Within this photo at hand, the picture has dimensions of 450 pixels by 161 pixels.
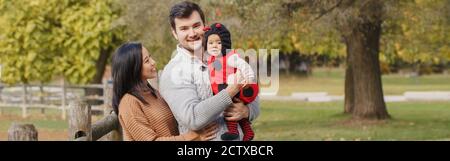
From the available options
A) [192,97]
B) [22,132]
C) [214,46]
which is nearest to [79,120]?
[22,132]

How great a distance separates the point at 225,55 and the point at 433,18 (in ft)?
61.8

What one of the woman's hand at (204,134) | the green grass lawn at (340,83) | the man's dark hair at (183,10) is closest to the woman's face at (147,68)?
the man's dark hair at (183,10)

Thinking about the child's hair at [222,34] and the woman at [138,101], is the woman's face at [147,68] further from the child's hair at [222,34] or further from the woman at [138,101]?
the child's hair at [222,34]

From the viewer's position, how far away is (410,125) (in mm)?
25203

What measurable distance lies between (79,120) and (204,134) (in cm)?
209

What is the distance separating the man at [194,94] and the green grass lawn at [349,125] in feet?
53.9

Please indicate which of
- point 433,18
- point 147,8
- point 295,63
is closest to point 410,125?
point 433,18

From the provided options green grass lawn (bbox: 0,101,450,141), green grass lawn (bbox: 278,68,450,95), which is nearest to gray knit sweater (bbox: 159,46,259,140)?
green grass lawn (bbox: 0,101,450,141)

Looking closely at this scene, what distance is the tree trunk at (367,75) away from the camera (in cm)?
2577

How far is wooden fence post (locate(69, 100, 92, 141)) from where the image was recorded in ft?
22.7

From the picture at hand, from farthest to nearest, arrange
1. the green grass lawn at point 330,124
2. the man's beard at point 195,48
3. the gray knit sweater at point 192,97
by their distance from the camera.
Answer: the green grass lawn at point 330,124 < the man's beard at point 195,48 < the gray knit sweater at point 192,97

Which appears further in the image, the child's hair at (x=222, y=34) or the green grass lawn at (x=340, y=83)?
the green grass lawn at (x=340, y=83)

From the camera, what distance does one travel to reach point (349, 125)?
25.4 meters
